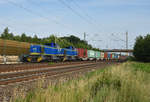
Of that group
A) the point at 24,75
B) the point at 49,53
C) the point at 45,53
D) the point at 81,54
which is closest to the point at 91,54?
the point at 81,54

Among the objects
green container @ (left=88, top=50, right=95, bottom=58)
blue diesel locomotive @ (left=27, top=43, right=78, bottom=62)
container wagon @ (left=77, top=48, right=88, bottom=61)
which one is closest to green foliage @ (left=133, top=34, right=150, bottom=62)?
green container @ (left=88, top=50, right=95, bottom=58)

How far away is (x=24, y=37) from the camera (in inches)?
2308

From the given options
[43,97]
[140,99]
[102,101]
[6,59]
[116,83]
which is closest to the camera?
[43,97]

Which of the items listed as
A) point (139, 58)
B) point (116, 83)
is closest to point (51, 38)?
point (139, 58)

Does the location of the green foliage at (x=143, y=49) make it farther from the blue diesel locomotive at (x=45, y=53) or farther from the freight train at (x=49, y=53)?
the blue diesel locomotive at (x=45, y=53)

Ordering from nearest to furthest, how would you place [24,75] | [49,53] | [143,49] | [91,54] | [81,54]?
[24,75] < [49,53] < [143,49] < [81,54] < [91,54]

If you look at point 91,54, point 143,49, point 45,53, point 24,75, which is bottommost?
point 24,75

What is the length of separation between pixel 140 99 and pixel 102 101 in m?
1.35

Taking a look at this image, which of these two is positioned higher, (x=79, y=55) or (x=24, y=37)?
(x=24, y=37)

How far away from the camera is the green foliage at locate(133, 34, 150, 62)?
38.2 meters

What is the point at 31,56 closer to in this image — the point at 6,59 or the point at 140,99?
the point at 6,59

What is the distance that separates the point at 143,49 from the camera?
38.2 m

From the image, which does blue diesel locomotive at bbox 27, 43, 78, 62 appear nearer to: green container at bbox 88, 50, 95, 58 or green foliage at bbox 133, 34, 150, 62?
green container at bbox 88, 50, 95, 58

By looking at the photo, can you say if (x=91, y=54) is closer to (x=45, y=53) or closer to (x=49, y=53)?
(x=49, y=53)
